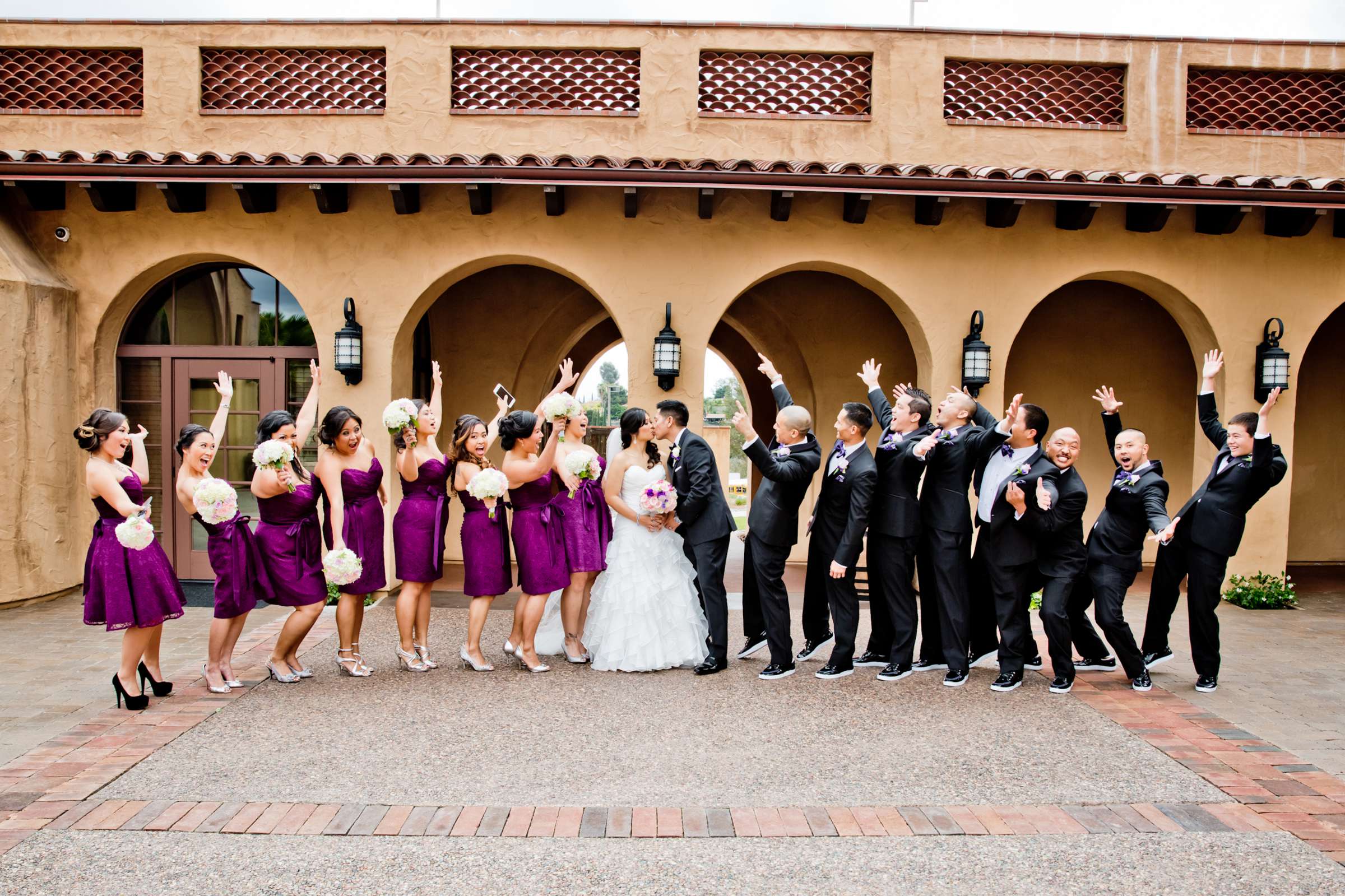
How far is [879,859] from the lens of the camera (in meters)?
3.59

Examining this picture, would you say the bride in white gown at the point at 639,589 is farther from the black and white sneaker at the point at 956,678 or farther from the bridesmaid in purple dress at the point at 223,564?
the bridesmaid in purple dress at the point at 223,564

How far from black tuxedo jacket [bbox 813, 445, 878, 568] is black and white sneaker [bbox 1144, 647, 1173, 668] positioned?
225 cm

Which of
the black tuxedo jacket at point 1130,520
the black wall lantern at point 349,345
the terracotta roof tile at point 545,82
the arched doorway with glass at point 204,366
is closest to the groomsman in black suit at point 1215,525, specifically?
the black tuxedo jacket at point 1130,520

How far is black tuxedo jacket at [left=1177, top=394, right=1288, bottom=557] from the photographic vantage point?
227 inches

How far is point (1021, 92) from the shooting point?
31.6ft

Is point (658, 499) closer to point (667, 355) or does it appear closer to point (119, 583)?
point (667, 355)

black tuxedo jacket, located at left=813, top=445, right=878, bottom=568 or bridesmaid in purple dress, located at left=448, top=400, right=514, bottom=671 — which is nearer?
black tuxedo jacket, located at left=813, top=445, right=878, bottom=568

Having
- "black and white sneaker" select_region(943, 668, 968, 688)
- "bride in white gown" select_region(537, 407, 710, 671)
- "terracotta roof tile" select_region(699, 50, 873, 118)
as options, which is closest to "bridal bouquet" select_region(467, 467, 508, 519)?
"bride in white gown" select_region(537, 407, 710, 671)

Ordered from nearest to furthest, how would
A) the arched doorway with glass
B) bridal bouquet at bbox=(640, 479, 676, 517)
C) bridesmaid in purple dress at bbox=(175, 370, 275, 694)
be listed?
bridesmaid in purple dress at bbox=(175, 370, 275, 694), bridal bouquet at bbox=(640, 479, 676, 517), the arched doorway with glass

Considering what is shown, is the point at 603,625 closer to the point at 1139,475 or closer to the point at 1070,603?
the point at 1070,603

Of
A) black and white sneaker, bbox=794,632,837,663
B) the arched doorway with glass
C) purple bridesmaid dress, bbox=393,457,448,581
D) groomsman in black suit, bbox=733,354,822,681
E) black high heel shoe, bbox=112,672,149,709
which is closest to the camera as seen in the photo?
black high heel shoe, bbox=112,672,149,709

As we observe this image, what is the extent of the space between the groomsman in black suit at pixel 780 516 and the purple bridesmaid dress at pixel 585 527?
101cm

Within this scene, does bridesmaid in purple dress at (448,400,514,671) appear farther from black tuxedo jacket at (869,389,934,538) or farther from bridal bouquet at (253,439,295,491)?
black tuxedo jacket at (869,389,934,538)

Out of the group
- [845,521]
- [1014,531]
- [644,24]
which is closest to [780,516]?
[845,521]
